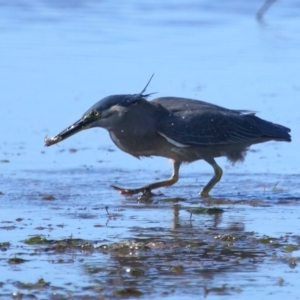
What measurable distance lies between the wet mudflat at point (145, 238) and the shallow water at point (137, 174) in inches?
0.5

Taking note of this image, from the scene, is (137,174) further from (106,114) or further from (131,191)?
(106,114)

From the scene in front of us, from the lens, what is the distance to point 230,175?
33.0 feet

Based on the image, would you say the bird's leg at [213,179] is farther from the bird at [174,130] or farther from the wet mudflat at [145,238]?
the wet mudflat at [145,238]

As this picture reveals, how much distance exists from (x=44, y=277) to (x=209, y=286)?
2.90 feet

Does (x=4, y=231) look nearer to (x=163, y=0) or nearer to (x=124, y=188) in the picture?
(x=124, y=188)

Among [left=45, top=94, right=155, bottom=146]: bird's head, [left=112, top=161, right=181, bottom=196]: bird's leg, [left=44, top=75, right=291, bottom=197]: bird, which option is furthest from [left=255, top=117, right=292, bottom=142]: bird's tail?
[left=45, top=94, right=155, bottom=146]: bird's head

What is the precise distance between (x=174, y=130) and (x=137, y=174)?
0.87 metres

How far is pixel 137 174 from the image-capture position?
9953 millimetres

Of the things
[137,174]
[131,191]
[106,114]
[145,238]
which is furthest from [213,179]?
[145,238]

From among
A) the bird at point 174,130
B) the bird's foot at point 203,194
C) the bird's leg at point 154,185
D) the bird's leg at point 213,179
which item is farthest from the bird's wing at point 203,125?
the bird's foot at point 203,194

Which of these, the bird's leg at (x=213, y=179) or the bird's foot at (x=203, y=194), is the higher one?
the bird's leg at (x=213, y=179)

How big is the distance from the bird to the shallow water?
27 cm

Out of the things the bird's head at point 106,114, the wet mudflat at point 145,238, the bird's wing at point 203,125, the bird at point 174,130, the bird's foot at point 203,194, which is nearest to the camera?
the wet mudflat at point 145,238

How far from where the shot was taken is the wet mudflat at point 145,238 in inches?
236
